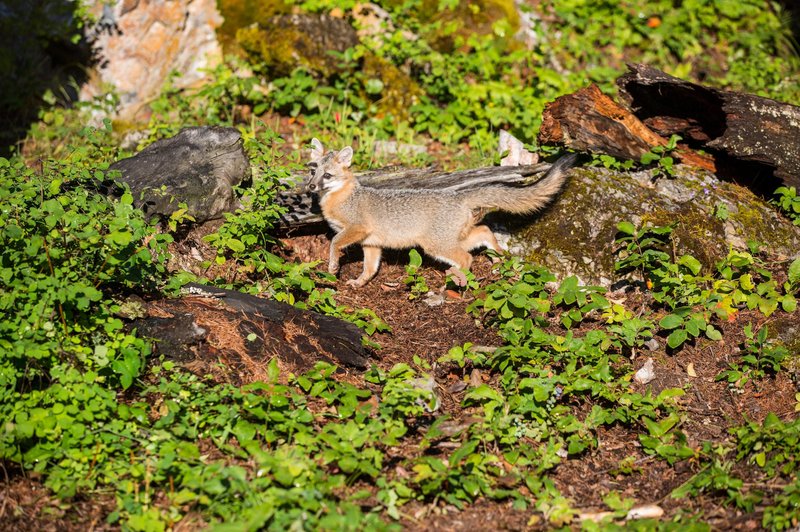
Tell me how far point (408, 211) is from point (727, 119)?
331cm

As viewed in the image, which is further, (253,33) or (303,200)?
(253,33)

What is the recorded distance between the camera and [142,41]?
1097 cm

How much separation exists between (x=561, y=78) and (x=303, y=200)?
4781mm

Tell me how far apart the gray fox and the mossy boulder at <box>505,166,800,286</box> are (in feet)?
Result: 1.05

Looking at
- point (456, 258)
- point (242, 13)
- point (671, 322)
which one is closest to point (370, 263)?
point (456, 258)

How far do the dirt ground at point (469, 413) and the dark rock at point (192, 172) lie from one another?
94 centimetres

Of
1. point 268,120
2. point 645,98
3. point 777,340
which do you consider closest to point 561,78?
point 645,98

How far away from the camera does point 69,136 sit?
987 cm

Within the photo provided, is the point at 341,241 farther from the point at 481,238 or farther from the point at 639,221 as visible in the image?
the point at 639,221

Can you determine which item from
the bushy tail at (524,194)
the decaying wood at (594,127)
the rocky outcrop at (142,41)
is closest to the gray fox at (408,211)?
the bushy tail at (524,194)

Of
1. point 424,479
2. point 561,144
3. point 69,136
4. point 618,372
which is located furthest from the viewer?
point 69,136

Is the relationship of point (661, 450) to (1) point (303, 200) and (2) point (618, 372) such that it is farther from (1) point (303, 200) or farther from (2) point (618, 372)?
(1) point (303, 200)

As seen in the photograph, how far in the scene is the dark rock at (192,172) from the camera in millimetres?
6660

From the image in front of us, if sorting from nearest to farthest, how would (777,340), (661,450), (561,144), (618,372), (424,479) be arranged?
1. (424,479)
2. (661,450)
3. (618,372)
4. (777,340)
5. (561,144)
